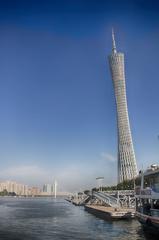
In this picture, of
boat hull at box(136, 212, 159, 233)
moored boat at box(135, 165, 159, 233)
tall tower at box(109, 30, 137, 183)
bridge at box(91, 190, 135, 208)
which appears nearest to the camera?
boat hull at box(136, 212, 159, 233)

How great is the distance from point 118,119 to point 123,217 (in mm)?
73785

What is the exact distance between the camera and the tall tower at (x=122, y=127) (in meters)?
123

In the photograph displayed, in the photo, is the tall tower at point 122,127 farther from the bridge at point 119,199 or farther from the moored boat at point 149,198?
the moored boat at point 149,198

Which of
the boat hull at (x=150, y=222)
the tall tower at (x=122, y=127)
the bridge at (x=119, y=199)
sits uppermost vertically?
the tall tower at (x=122, y=127)

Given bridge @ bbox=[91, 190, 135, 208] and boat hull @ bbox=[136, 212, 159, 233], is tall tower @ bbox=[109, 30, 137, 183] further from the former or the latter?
boat hull @ bbox=[136, 212, 159, 233]

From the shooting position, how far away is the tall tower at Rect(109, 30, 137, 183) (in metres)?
123

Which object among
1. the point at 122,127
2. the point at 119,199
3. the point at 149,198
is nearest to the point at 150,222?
the point at 149,198

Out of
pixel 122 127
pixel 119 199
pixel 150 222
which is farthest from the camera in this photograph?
pixel 122 127

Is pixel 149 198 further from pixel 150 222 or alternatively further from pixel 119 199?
pixel 119 199

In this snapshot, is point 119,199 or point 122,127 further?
point 122,127

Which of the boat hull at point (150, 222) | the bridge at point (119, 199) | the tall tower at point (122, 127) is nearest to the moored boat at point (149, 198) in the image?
the boat hull at point (150, 222)

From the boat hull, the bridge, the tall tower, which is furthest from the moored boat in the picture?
the tall tower

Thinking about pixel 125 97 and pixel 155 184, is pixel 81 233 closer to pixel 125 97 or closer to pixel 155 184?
pixel 155 184

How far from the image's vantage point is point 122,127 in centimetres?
12325
